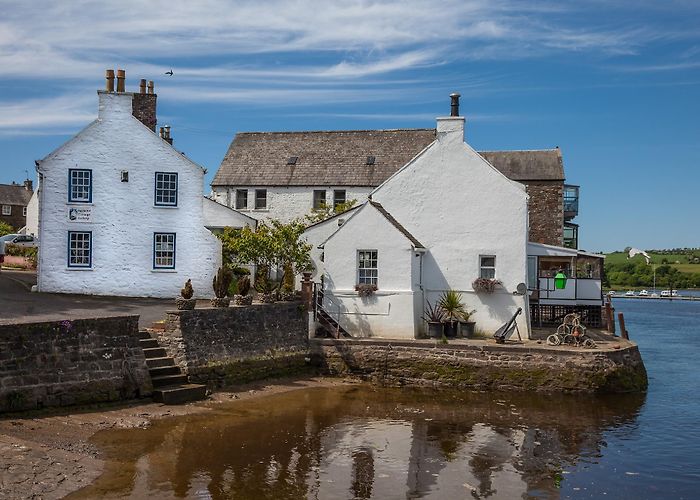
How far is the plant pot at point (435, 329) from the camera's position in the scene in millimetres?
24547

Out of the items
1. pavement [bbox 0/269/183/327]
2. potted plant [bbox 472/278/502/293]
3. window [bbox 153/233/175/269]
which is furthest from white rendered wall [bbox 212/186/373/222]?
potted plant [bbox 472/278/502/293]

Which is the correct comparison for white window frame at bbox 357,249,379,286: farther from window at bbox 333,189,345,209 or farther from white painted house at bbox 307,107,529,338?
window at bbox 333,189,345,209

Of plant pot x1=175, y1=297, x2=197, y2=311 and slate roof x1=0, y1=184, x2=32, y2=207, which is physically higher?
slate roof x1=0, y1=184, x2=32, y2=207

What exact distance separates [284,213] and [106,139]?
11.5 metres

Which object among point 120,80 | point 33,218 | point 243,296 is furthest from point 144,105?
point 33,218

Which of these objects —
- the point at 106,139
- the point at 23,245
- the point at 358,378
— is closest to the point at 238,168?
the point at 106,139

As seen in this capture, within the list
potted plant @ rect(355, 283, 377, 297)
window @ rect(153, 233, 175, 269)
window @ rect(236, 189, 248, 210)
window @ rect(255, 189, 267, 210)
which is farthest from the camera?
window @ rect(236, 189, 248, 210)

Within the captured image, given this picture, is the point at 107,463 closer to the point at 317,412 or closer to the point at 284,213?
the point at 317,412

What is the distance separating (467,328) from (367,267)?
4.41 meters

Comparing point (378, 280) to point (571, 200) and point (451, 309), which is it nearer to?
point (451, 309)

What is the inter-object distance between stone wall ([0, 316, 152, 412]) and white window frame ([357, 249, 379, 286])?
9326 mm

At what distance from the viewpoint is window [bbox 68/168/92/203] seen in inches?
1129

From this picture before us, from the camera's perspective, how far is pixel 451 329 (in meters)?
25.0

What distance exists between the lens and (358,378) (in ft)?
76.8
